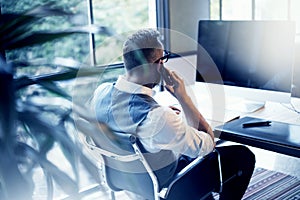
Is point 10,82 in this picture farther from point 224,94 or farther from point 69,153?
point 224,94

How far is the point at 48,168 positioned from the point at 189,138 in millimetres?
910

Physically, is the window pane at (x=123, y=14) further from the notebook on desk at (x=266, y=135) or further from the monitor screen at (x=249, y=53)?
the notebook on desk at (x=266, y=135)

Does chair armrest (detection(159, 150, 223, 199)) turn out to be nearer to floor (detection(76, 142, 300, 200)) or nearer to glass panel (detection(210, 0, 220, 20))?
floor (detection(76, 142, 300, 200))

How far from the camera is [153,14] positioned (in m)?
3.72

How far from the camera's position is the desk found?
1.75m

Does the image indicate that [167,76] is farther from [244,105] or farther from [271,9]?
[271,9]

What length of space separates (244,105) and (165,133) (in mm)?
950

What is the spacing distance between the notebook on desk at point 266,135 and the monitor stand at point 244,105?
0.23 m

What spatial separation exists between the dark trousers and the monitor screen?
0.44 metres

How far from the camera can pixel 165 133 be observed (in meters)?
1.62

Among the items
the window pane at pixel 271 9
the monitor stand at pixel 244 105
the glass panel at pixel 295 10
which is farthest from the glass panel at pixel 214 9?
the monitor stand at pixel 244 105

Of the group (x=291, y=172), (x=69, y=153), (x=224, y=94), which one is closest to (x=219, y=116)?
(x=224, y=94)

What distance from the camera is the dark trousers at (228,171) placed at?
179 cm

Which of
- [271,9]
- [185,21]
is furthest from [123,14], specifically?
[271,9]
